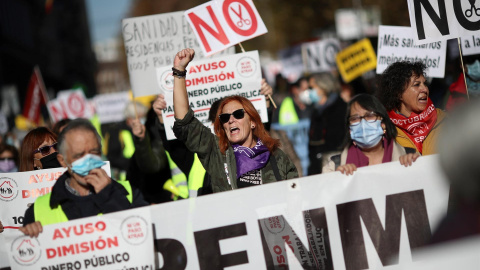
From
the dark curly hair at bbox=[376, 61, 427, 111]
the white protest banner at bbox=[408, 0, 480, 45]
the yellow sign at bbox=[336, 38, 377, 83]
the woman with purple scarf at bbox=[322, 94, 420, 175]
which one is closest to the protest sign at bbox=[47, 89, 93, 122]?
the yellow sign at bbox=[336, 38, 377, 83]

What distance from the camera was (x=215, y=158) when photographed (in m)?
5.09

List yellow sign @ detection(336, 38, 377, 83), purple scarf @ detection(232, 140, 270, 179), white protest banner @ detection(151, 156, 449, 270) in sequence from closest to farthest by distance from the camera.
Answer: white protest banner @ detection(151, 156, 449, 270)
purple scarf @ detection(232, 140, 270, 179)
yellow sign @ detection(336, 38, 377, 83)

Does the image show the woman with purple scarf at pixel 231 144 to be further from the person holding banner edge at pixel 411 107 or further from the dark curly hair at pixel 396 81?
the dark curly hair at pixel 396 81

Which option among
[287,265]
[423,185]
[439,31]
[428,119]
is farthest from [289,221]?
[439,31]

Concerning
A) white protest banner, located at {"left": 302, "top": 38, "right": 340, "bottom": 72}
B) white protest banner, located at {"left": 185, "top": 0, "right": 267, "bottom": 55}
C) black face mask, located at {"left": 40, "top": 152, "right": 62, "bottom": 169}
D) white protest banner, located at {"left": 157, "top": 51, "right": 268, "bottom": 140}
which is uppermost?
white protest banner, located at {"left": 302, "top": 38, "right": 340, "bottom": 72}

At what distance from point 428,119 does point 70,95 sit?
39.2 ft

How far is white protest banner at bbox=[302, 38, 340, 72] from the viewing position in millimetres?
17078

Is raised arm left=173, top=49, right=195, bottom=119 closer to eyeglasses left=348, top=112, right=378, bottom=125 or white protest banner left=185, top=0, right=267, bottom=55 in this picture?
eyeglasses left=348, top=112, right=378, bottom=125

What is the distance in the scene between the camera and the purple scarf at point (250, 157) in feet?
16.4

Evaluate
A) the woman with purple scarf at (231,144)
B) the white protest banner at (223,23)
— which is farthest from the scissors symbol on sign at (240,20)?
the woman with purple scarf at (231,144)

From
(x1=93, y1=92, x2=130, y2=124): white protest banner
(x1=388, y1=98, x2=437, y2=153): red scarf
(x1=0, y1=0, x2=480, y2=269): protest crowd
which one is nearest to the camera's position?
(x1=0, y1=0, x2=480, y2=269): protest crowd

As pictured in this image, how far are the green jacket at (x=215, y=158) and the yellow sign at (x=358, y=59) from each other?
767 centimetres

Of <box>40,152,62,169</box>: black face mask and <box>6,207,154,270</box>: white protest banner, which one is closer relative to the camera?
<box>6,207,154,270</box>: white protest banner

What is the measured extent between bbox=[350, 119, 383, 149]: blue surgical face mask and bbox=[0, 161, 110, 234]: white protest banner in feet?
7.67
